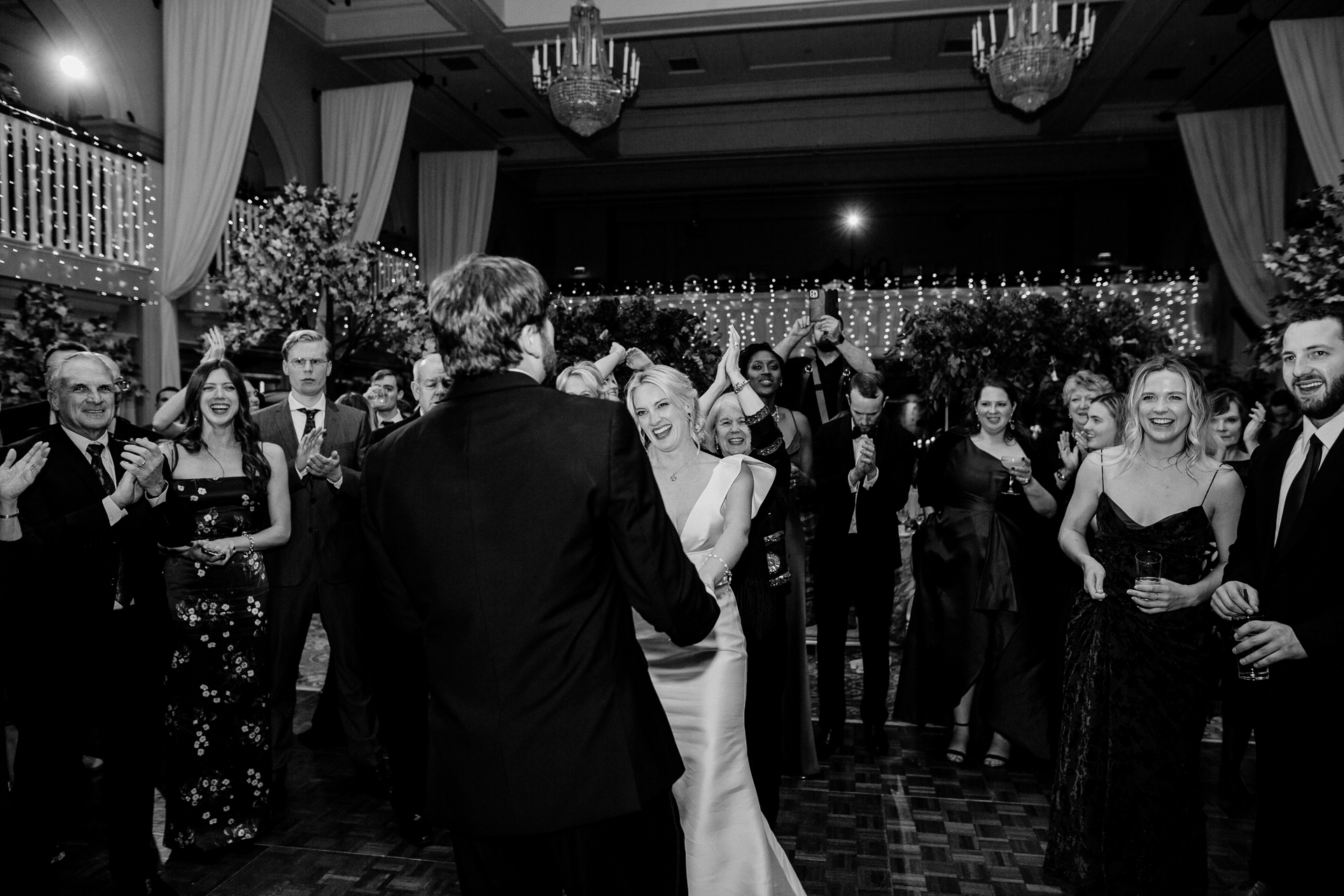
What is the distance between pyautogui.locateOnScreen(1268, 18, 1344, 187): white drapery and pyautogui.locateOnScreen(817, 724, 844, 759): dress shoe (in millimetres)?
7541

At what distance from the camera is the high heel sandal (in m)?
4.06

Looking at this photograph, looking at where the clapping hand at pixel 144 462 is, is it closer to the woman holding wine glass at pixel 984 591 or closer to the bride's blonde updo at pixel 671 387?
the bride's blonde updo at pixel 671 387

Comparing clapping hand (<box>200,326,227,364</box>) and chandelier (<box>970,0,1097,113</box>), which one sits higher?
chandelier (<box>970,0,1097,113</box>)

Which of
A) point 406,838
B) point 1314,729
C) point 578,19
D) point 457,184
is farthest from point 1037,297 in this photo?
point 457,184

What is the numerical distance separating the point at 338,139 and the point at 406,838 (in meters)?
9.86

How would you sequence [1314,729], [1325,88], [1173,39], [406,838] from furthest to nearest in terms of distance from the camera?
[1173,39] < [1325,88] < [406,838] < [1314,729]

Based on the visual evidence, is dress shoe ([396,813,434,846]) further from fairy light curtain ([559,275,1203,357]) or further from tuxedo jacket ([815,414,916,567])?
fairy light curtain ([559,275,1203,357])

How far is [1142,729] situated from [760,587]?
46.9 inches

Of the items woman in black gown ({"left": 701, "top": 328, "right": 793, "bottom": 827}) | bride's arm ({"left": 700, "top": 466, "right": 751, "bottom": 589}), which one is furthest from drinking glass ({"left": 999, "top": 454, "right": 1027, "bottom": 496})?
bride's arm ({"left": 700, "top": 466, "right": 751, "bottom": 589})

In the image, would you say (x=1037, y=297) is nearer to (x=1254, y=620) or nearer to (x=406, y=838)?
(x=1254, y=620)

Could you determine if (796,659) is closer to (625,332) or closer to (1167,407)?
(1167,407)

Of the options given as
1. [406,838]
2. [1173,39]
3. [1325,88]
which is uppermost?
[1173,39]

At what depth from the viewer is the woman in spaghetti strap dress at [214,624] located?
10.1 ft

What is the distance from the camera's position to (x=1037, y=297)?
671 centimetres
